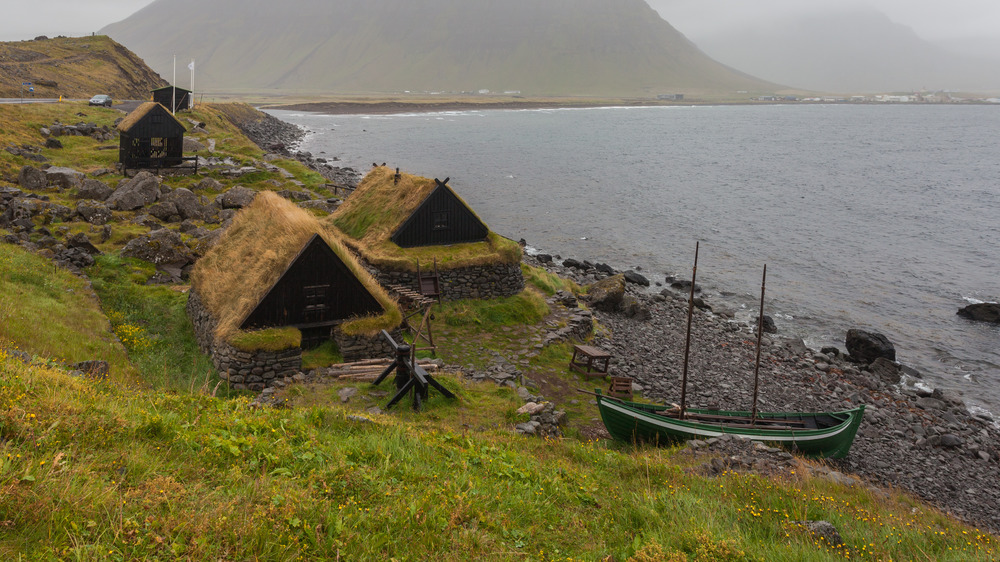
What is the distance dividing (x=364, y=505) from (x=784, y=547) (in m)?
6.78

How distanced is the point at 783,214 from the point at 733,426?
5781 cm

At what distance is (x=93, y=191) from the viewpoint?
39469mm

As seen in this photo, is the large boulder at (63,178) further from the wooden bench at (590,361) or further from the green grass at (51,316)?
the wooden bench at (590,361)

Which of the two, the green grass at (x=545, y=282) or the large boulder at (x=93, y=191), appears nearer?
the green grass at (x=545, y=282)

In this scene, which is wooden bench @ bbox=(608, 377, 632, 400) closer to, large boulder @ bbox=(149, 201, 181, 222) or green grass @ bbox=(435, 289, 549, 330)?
green grass @ bbox=(435, 289, 549, 330)

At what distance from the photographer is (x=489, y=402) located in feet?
63.1

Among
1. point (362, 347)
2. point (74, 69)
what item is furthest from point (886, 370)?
point (74, 69)

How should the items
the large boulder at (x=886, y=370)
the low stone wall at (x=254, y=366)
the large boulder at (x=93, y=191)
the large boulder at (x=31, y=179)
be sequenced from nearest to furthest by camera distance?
the low stone wall at (x=254, y=366), the large boulder at (x=886, y=370), the large boulder at (x=31, y=179), the large boulder at (x=93, y=191)

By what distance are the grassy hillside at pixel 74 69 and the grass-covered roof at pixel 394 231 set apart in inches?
2320

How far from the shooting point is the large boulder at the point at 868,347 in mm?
34062

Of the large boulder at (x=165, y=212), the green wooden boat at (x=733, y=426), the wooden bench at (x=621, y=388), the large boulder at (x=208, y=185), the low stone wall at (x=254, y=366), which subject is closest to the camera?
the green wooden boat at (x=733, y=426)

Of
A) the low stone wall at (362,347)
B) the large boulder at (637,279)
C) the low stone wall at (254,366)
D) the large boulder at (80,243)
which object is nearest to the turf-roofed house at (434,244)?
the low stone wall at (362,347)

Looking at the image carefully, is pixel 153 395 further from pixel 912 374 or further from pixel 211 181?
pixel 211 181

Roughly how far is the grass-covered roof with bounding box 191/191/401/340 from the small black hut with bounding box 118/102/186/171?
90.1 ft
